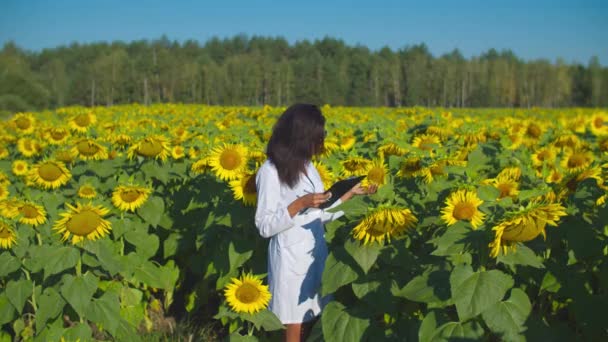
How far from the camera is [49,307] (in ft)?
11.1

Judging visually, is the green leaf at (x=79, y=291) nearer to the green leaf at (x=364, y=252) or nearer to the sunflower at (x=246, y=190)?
the sunflower at (x=246, y=190)

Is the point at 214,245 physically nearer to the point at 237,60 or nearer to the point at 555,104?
the point at 237,60

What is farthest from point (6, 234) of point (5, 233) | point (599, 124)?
point (599, 124)

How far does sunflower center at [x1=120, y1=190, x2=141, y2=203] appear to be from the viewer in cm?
388

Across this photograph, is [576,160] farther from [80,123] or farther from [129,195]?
[80,123]

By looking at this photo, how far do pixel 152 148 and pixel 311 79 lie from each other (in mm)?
Result: 60339

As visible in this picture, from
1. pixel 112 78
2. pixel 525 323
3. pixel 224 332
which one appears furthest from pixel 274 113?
pixel 112 78

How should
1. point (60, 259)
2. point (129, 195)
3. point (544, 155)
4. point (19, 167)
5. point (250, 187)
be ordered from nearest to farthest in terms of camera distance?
1. point (60, 259)
2. point (250, 187)
3. point (129, 195)
4. point (544, 155)
5. point (19, 167)

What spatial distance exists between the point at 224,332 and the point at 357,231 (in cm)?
227

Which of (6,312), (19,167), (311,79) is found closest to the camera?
(6,312)

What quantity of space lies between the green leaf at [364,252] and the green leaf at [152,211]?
6.28ft

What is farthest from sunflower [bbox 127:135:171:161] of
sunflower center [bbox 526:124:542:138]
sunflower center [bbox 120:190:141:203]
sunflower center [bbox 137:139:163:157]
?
sunflower center [bbox 526:124:542:138]

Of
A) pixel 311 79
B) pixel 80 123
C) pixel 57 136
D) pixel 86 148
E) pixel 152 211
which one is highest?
pixel 311 79

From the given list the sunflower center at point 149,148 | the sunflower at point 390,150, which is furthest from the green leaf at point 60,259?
the sunflower at point 390,150
